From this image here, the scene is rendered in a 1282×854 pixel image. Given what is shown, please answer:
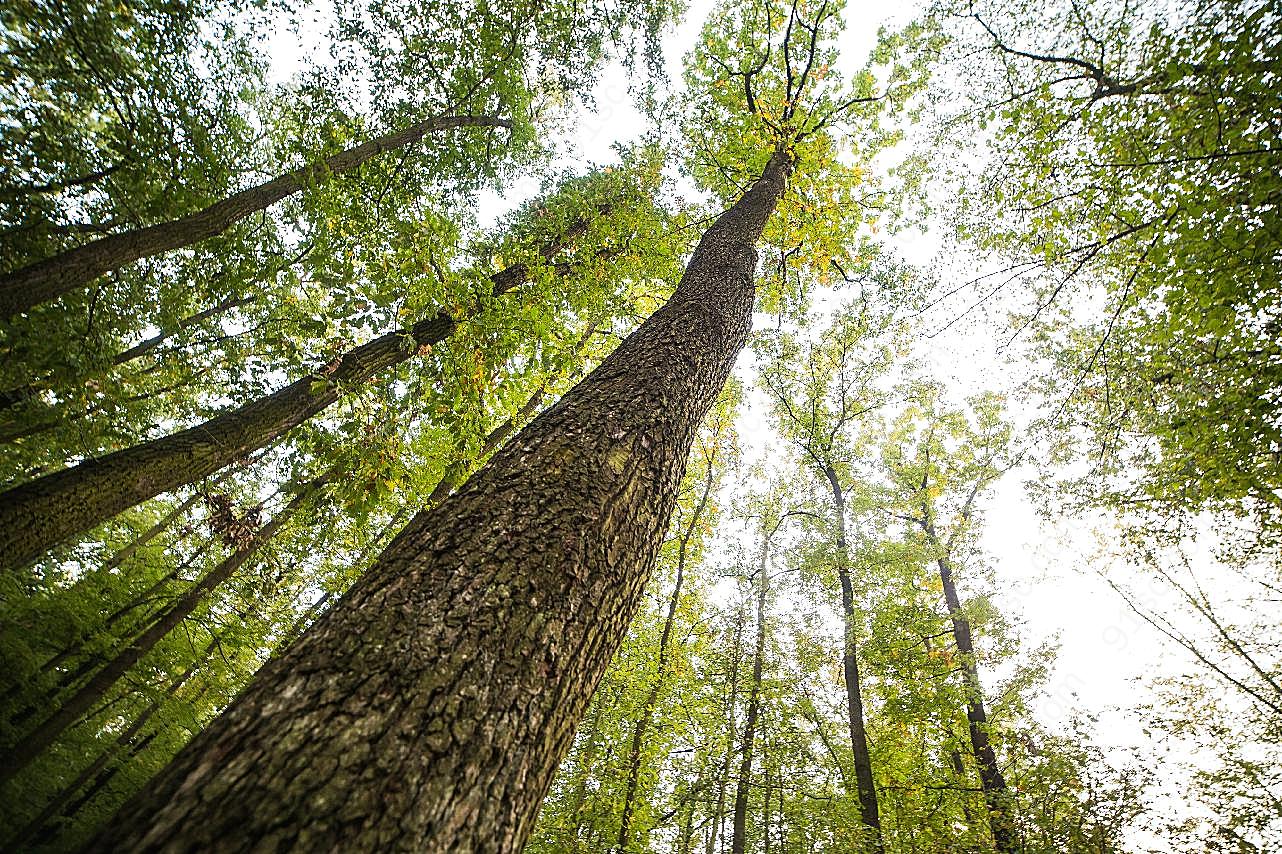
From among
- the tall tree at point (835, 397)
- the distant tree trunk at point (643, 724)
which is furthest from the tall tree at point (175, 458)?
the tall tree at point (835, 397)

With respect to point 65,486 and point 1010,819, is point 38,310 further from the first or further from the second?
point 1010,819

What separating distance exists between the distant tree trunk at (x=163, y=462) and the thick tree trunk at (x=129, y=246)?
189 centimetres

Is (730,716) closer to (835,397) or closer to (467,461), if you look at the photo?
(835,397)

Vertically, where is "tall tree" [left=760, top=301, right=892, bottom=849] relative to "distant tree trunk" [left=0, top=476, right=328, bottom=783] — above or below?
above

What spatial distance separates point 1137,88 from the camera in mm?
5164

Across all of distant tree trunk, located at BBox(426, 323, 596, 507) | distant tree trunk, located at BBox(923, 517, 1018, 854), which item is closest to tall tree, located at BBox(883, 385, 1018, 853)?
distant tree trunk, located at BBox(923, 517, 1018, 854)

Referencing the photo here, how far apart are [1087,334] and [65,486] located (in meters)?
14.2

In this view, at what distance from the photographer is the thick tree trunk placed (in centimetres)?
461

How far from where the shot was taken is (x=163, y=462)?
4172mm

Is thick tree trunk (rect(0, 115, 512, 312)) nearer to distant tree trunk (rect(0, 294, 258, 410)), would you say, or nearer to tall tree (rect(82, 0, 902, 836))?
distant tree trunk (rect(0, 294, 258, 410))

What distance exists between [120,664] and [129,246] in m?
5.20

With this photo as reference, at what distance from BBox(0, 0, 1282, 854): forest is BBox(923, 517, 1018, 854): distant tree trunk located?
3.3 inches

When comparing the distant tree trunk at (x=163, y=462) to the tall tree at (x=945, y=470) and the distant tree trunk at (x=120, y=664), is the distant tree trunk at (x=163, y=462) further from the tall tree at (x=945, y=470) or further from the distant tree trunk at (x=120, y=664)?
the tall tree at (x=945, y=470)

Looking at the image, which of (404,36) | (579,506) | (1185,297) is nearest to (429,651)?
(579,506)
